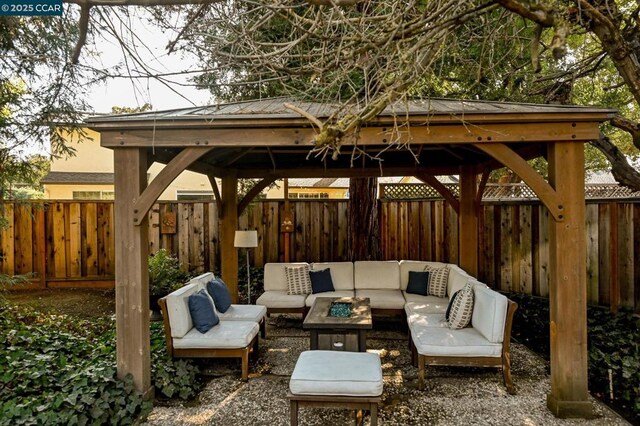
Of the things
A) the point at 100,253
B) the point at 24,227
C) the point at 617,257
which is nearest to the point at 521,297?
the point at 617,257

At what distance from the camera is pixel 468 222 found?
6094 millimetres

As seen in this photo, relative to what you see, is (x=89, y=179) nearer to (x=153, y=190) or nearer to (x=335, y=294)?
(x=335, y=294)

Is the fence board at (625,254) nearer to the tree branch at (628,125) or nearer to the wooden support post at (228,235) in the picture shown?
the tree branch at (628,125)

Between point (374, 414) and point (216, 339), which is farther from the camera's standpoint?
point (216, 339)

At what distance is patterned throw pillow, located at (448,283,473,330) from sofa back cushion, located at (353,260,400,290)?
201cm

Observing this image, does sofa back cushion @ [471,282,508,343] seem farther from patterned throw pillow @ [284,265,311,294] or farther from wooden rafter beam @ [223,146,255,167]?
wooden rafter beam @ [223,146,255,167]

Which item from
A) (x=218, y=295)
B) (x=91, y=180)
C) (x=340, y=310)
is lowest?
(x=340, y=310)

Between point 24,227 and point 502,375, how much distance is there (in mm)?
8311

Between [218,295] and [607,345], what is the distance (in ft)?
14.4

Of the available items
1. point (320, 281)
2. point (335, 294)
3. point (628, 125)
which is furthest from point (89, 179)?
point (628, 125)

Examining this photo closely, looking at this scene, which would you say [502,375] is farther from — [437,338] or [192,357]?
[192,357]

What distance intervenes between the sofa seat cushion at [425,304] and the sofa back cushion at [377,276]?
0.38 metres

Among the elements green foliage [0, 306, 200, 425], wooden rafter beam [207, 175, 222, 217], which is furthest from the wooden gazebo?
wooden rafter beam [207, 175, 222, 217]

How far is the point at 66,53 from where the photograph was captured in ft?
14.2
